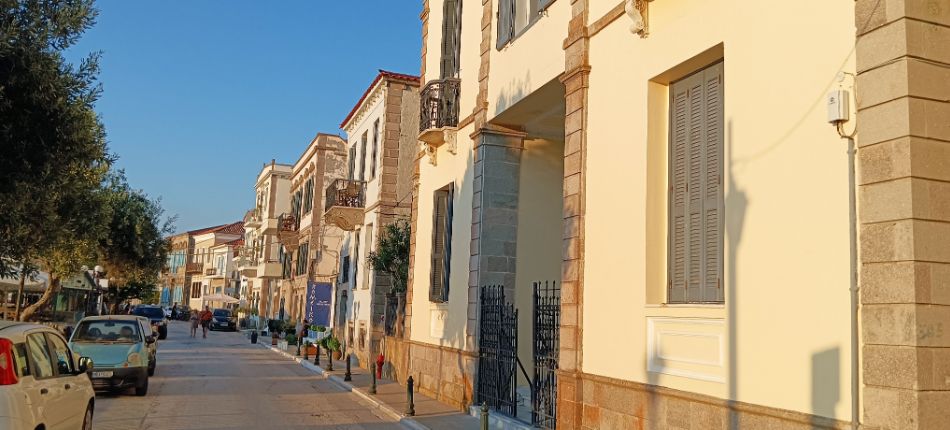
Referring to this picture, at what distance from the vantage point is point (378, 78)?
2459cm

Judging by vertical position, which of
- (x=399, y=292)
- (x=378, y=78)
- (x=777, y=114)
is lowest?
(x=399, y=292)

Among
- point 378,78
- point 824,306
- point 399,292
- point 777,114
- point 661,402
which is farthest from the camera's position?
point 378,78

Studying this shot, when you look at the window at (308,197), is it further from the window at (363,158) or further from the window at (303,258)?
the window at (363,158)

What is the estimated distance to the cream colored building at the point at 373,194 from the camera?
2373 centimetres

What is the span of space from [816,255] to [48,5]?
9.38 metres

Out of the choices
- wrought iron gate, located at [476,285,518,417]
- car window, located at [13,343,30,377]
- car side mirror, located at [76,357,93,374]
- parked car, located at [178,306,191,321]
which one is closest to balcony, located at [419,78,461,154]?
wrought iron gate, located at [476,285,518,417]

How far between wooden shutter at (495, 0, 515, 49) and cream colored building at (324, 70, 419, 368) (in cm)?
1056

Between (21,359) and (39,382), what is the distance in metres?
0.35

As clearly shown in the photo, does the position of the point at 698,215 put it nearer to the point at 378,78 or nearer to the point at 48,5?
the point at 48,5

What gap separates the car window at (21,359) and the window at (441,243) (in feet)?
30.3

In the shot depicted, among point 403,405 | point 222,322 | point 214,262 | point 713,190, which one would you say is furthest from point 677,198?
point 214,262

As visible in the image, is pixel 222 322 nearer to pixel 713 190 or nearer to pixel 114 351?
pixel 114 351

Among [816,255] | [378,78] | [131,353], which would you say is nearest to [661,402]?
[816,255]

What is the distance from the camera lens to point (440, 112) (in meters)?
16.0
